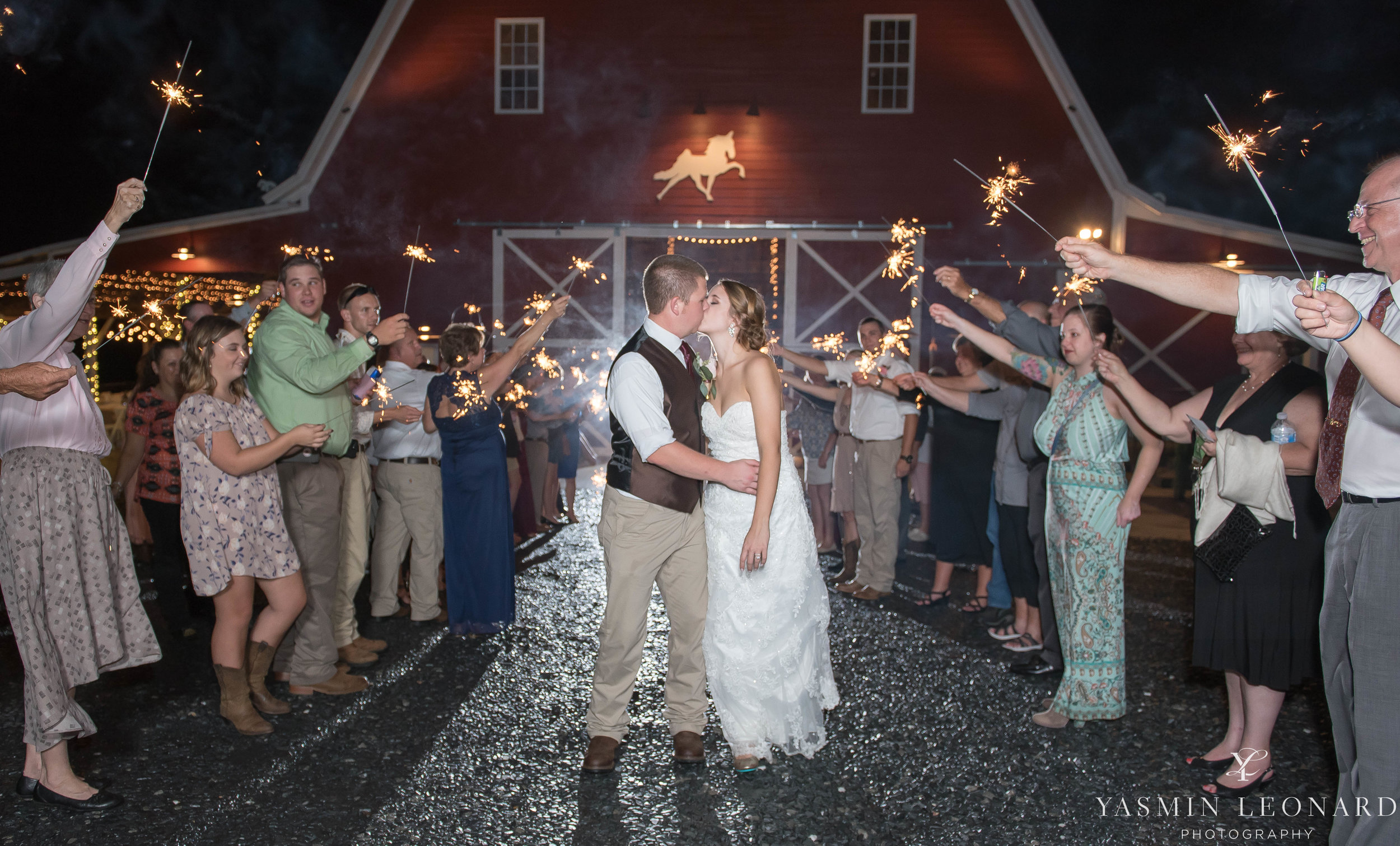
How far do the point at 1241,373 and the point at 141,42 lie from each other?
667 centimetres

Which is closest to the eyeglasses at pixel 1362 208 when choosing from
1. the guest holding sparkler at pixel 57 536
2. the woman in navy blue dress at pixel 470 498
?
the guest holding sparkler at pixel 57 536

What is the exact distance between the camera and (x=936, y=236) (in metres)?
13.8

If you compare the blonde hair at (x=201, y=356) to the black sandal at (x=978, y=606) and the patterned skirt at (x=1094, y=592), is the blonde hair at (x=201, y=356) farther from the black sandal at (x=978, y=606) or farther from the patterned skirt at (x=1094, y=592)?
the black sandal at (x=978, y=606)

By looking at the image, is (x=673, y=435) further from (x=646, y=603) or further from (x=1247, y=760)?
(x=1247, y=760)

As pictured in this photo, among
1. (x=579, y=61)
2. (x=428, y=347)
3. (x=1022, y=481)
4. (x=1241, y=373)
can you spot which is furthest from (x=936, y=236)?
(x=1241, y=373)

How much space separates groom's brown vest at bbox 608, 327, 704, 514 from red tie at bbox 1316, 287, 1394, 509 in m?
2.13

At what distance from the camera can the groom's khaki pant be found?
3.56 meters

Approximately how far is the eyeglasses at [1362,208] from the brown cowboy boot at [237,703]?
4.48 meters

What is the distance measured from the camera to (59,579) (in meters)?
3.34

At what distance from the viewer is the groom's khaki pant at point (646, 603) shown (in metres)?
3.56

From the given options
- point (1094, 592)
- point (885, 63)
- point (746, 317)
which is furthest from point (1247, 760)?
point (885, 63)

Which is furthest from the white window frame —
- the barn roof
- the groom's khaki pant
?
the groom's khaki pant

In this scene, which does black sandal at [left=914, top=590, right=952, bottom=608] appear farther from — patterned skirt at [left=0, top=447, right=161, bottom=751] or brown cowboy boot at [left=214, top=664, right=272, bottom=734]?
patterned skirt at [left=0, top=447, right=161, bottom=751]

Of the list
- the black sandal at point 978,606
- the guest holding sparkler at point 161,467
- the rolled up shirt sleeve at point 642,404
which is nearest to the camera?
the rolled up shirt sleeve at point 642,404
